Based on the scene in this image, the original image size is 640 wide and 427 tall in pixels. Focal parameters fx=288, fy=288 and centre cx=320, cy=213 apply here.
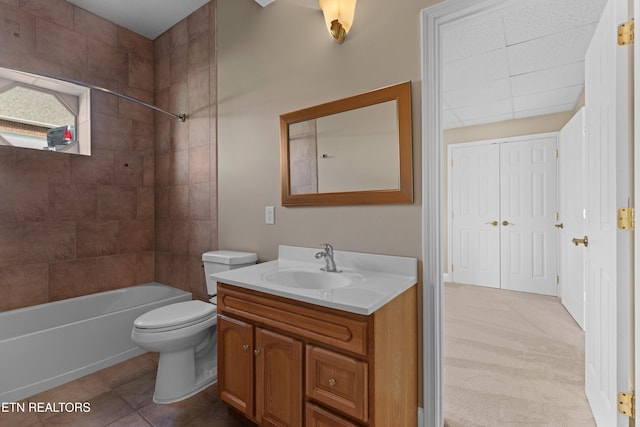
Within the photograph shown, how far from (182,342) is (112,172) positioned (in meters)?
1.92

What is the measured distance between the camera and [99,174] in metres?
2.63

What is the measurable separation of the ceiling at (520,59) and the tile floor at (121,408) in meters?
2.43

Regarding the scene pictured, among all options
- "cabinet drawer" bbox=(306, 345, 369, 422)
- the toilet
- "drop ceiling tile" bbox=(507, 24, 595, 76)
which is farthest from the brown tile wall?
"drop ceiling tile" bbox=(507, 24, 595, 76)

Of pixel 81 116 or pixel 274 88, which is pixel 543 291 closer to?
pixel 274 88

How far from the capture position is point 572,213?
9.61 feet

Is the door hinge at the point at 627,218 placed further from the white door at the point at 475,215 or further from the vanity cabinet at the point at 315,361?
the white door at the point at 475,215

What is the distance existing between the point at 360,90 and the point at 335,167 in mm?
440

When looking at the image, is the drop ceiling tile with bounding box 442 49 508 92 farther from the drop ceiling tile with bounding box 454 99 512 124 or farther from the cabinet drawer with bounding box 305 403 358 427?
the cabinet drawer with bounding box 305 403 358 427

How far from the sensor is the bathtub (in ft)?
5.74

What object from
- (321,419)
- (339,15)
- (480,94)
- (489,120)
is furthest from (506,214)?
(321,419)

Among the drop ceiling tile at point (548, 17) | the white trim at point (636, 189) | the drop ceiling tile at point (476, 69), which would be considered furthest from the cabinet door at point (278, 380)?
the drop ceiling tile at point (476, 69)

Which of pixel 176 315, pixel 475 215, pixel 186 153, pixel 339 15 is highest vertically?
pixel 339 15

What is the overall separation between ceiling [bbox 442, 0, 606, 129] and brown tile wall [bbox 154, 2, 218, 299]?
1.96 metres

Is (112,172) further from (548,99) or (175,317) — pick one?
(548,99)
